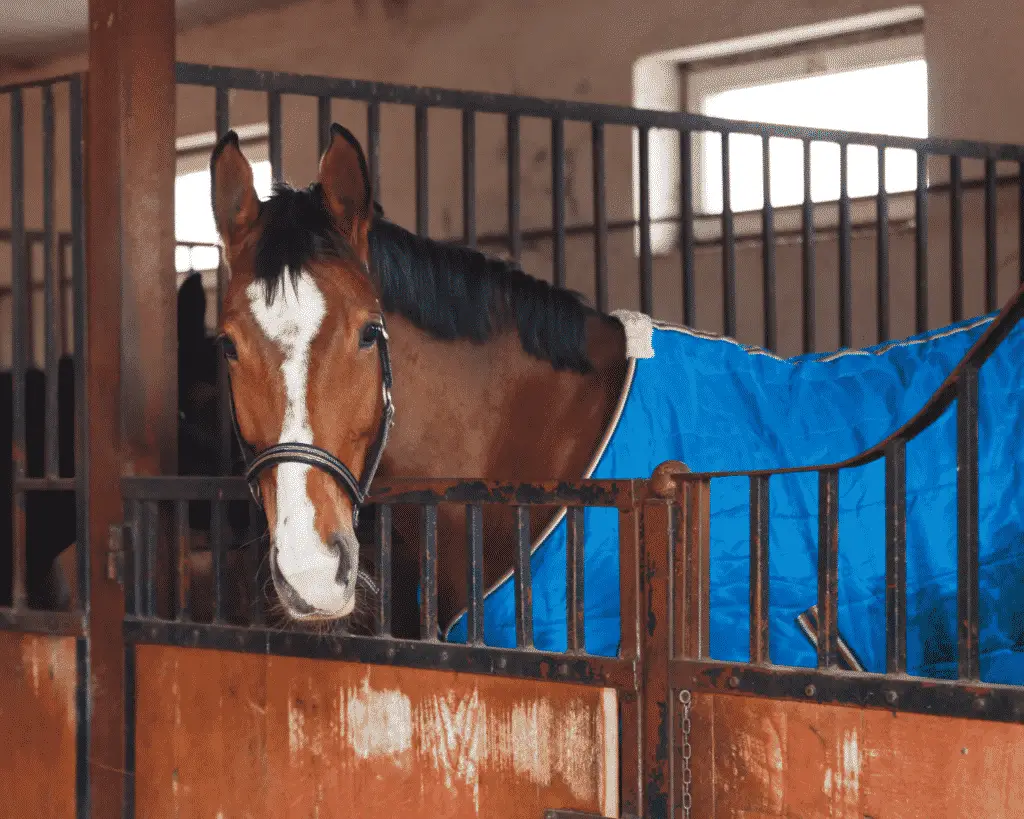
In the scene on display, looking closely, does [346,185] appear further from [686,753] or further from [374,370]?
[686,753]

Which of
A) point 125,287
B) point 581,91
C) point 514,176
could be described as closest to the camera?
point 125,287

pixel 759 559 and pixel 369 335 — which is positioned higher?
pixel 369 335

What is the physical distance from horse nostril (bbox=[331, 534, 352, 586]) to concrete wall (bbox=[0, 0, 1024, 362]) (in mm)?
3065

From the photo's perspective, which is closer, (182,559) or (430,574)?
(430,574)

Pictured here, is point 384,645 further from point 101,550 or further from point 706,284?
point 706,284

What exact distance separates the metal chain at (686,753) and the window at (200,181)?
503 centimetres

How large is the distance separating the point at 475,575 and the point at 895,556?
0.45 metres

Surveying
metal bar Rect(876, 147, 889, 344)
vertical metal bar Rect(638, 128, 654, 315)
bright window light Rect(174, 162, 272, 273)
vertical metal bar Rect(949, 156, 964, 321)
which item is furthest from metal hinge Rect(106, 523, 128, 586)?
bright window light Rect(174, 162, 272, 273)

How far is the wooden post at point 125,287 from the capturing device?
5.82 ft

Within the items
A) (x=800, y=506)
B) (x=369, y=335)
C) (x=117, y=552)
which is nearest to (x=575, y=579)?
(x=369, y=335)

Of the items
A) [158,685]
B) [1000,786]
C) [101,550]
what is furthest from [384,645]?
[1000,786]

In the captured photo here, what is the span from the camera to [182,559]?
5.59ft

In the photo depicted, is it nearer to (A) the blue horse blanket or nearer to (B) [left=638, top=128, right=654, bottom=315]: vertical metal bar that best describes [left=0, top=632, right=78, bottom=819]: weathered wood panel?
(A) the blue horse blanket

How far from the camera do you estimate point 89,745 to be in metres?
1.79
